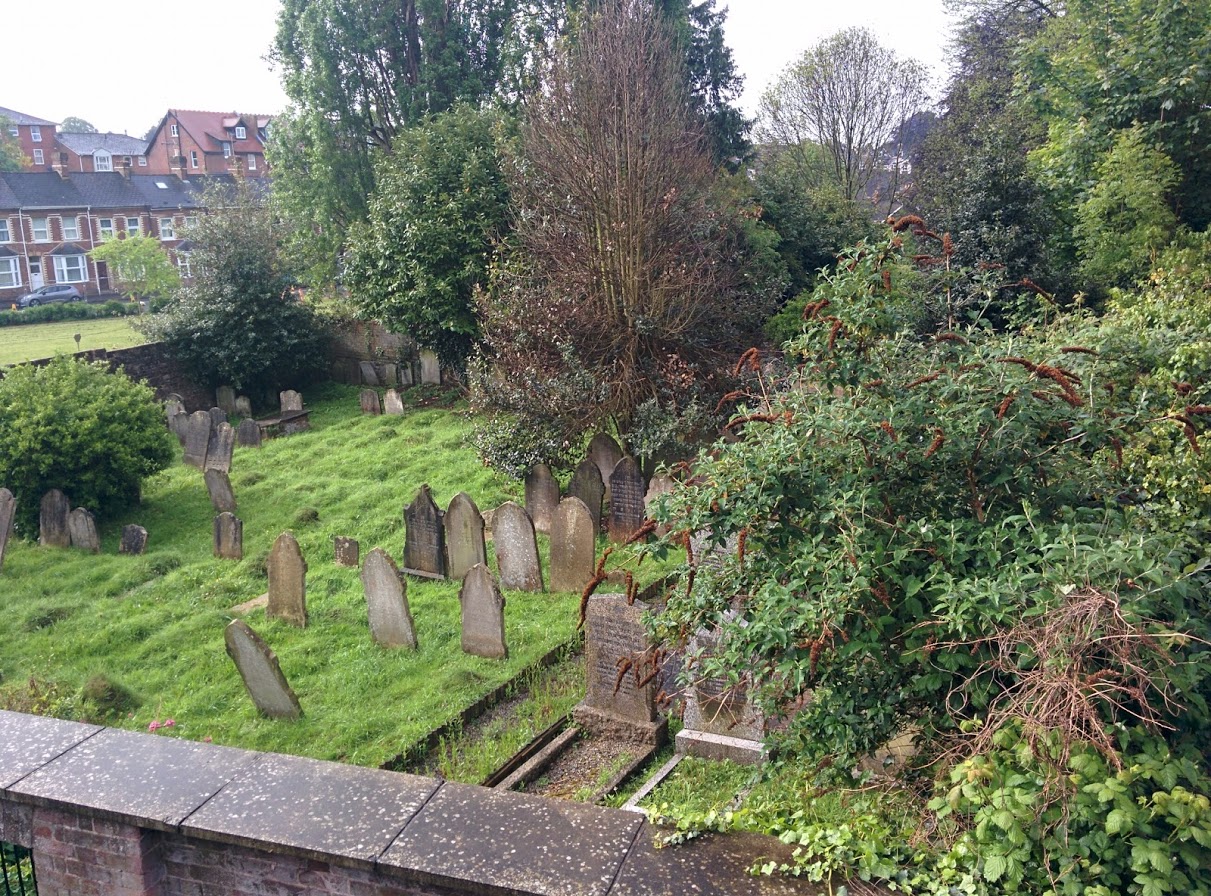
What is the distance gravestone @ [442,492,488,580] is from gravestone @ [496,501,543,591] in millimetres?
382

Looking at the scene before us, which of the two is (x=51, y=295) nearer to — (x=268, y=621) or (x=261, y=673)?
(x=268, y=621)

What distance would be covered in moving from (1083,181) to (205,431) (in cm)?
1511

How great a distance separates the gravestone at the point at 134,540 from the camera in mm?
12484

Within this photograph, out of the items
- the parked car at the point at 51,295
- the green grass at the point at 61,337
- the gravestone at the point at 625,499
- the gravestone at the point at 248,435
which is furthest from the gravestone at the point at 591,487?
the parked car at the point at 51,295

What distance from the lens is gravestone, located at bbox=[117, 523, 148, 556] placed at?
12.5m

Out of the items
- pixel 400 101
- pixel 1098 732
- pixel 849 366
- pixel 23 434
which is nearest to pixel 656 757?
pixel 849 366

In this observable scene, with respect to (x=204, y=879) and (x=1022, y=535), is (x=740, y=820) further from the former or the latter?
(x=204, y=879)

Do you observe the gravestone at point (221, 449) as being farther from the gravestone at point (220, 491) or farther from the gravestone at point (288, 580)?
the gravestone at point (288, 580)

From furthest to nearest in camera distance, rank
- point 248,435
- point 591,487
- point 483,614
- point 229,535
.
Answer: point 248,435, point 591,487, point 229,535, point 483,614

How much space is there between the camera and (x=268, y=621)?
32.6 feet

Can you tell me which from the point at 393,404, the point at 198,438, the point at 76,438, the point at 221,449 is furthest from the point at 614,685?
the point at 393,404

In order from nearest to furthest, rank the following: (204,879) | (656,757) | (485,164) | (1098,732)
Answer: (1098,732)
(204,879)
(656,757)
(485,164)

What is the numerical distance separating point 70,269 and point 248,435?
39.1m

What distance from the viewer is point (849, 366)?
418cm
